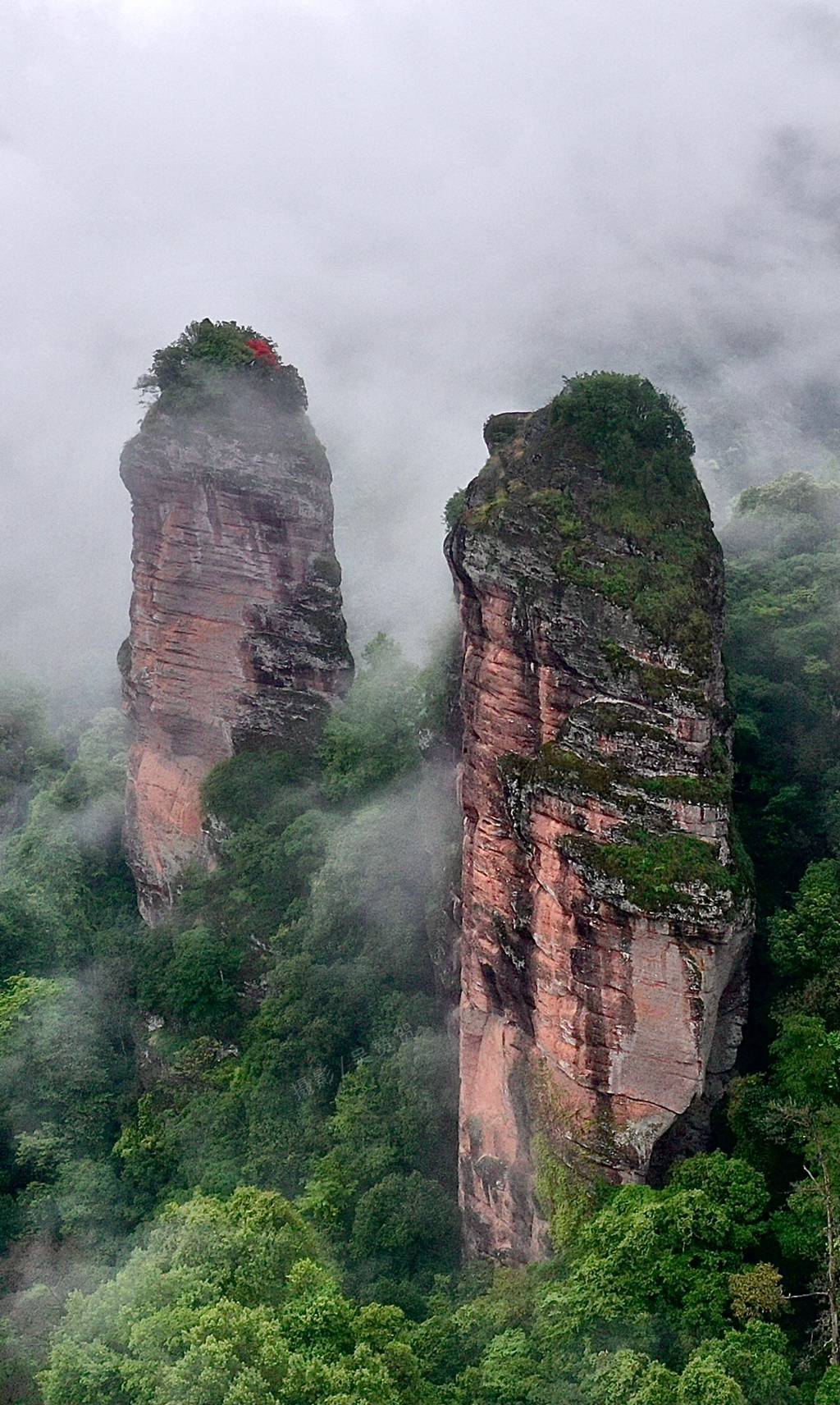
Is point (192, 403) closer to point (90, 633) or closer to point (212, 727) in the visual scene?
point (212, 727)

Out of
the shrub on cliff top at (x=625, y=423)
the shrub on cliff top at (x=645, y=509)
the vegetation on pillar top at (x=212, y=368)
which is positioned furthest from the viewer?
the vegetation on pillar top at (x=212, y=368)

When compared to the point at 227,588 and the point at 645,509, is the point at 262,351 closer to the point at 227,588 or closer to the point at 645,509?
the point at 227,588

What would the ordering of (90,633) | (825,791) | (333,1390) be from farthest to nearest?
(90,633) < (825,791) < (333,1390)

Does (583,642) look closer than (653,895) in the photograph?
No

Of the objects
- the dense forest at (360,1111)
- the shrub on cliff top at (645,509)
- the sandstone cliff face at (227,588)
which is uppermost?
the sandstone cliff face at (227,588)

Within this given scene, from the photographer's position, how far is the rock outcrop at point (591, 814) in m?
25.2

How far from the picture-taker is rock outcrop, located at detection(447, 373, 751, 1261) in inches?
990

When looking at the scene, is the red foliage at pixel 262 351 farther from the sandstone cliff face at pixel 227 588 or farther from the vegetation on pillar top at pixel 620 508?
the vegetation on pillar top at pixel 620 508

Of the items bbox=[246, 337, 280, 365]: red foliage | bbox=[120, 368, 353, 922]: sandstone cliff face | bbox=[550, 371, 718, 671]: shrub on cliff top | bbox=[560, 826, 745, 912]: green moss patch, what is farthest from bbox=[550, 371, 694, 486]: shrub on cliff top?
bbox=[246, 337, 280, 365]: red foliage

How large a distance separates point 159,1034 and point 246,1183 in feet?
29.4

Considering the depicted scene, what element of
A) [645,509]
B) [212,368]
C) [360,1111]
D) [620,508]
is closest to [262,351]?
[212,368]

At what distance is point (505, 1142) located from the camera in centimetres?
2844

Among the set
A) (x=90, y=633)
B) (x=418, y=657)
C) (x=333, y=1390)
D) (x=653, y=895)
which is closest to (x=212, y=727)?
(x=418, y=657)

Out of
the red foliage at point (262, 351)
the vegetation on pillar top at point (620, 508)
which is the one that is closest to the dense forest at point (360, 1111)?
the vegetation on pillar top at point (620, 508)
